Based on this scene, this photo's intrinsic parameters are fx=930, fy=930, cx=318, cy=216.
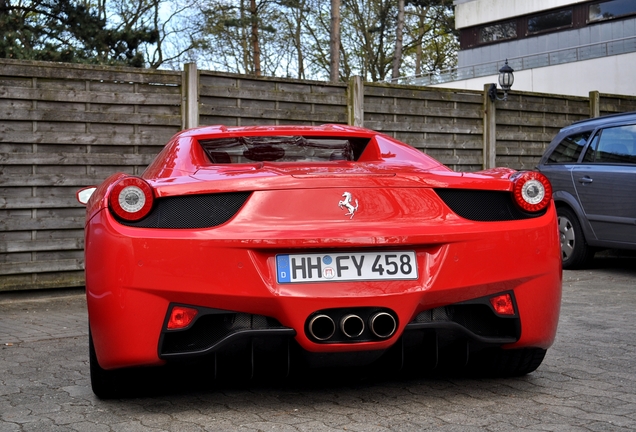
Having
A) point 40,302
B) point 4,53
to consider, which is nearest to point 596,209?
point 40,302

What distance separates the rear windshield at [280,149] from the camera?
15.2ft

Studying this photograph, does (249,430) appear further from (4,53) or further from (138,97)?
(4,53)

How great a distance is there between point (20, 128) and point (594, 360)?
18.2 ft

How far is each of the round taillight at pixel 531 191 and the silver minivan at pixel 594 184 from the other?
546 cm

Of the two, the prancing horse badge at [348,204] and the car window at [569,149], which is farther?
the car window at [569,149]

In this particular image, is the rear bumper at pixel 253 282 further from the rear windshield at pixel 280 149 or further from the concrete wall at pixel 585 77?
the concrete wall at pixel 585 77

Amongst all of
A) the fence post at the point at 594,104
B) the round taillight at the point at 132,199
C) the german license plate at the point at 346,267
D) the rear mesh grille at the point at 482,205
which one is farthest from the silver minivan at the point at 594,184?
the round taillight at the point at 132,199

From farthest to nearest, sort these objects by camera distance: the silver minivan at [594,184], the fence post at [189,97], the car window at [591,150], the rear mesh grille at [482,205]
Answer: the car window at [591,150] < the silver minivan at [594,184] < the fence post at [189,97] < the rear mesh grille at [482,205]

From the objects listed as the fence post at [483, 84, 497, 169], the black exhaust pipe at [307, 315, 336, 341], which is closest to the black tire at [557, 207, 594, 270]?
the fence post at [483, 84, 497, 169]

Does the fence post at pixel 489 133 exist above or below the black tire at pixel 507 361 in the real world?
above

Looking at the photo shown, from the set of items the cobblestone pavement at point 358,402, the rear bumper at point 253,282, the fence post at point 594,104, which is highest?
the fence post at point 594,104

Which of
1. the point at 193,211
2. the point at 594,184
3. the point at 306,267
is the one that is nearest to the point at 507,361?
the point at 306,267

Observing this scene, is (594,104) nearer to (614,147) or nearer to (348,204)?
(614,147)

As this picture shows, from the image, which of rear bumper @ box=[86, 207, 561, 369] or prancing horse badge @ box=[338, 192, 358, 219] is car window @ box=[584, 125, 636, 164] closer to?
rear bumper @ box=[86, 207, 561, 369]
